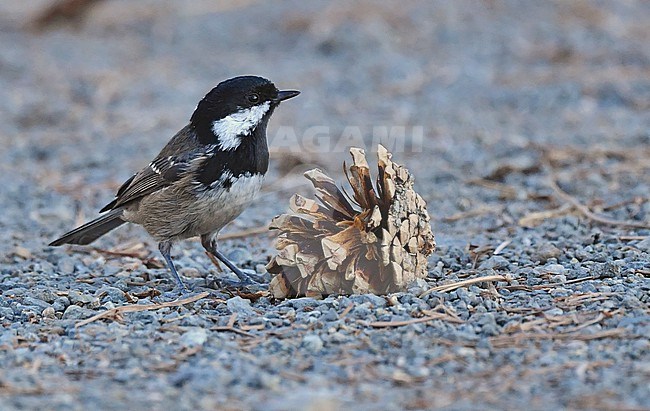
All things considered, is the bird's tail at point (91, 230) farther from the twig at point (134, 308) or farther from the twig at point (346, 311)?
the twig at point (346, 311)

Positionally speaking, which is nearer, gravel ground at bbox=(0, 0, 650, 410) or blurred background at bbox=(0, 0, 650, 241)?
gravel ground at bbox=(0, 0, 650, 410)

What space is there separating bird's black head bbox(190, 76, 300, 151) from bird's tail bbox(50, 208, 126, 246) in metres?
0.85

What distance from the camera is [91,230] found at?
5.73 meters

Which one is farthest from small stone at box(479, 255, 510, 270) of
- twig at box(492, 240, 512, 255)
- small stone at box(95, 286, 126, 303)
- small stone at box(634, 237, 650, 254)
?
small stone at box(95, 286, 126, 303)

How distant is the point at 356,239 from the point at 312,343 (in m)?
0.78

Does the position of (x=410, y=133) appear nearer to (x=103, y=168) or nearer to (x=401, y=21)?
(x=103, y=168)

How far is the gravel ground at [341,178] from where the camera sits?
3.38 m

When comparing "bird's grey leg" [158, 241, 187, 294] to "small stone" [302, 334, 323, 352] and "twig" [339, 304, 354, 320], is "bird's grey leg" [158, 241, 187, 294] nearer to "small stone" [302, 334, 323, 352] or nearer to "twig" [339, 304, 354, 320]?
"twig" [339, 304, 354, 320]

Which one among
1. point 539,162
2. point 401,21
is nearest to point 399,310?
point 539,162

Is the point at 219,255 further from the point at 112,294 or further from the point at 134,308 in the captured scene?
the point at 134,308

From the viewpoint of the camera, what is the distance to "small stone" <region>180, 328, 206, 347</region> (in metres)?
A: 3.75

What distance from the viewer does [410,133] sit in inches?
358

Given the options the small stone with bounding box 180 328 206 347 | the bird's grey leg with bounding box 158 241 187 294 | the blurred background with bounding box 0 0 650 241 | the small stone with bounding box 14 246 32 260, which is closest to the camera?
the small stone with bounding box 180 328 206 347

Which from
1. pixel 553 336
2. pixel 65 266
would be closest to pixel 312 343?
pixel 553 336
